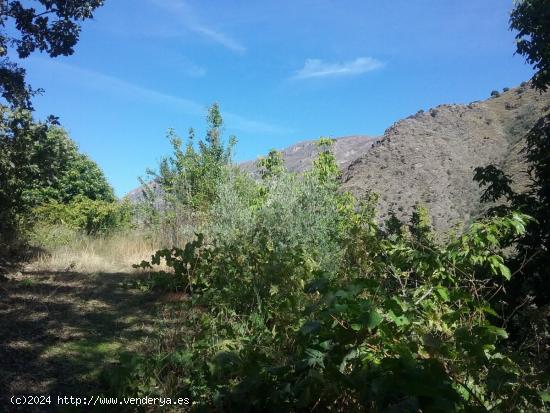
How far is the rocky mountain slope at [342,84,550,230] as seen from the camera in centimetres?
2918

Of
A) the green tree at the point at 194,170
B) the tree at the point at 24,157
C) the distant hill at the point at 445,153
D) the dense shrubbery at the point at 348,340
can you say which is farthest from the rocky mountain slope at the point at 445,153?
the dense shrubbery at the point at 348,340

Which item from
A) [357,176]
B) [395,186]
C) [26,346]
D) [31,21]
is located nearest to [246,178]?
[31,21]

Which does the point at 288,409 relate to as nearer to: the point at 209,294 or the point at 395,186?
the point at 209,294

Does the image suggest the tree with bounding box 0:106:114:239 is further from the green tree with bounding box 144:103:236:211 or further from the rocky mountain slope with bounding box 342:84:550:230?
the rocky mountain slope with bounding box 342:84:550:230

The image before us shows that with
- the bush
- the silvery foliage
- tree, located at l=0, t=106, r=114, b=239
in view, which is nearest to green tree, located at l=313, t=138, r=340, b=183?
the silvery foliage

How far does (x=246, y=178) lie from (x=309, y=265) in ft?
21.5

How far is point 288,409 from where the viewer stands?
6.91 feet

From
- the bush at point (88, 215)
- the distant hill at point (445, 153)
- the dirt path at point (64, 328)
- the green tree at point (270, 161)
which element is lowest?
the dirt path at point (64, 328)

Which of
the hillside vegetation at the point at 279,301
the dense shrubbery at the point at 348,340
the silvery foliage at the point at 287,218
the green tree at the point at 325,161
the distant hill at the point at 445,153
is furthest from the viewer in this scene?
the distant hill at the point at 445,153

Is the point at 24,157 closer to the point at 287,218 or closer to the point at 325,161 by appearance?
the point at 287,218

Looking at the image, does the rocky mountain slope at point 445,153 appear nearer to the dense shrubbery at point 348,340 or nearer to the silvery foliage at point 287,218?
the silvery foliage at point 287,218

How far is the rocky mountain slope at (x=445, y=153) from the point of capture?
29.2 m

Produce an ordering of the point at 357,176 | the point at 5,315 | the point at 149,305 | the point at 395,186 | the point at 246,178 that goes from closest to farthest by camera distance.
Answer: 1. the point at 5,315
2. the point at 149,305
3. the point at 246,178
4. the point at 395,186
5. the point at 357,176

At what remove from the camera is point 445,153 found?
36.4 m
